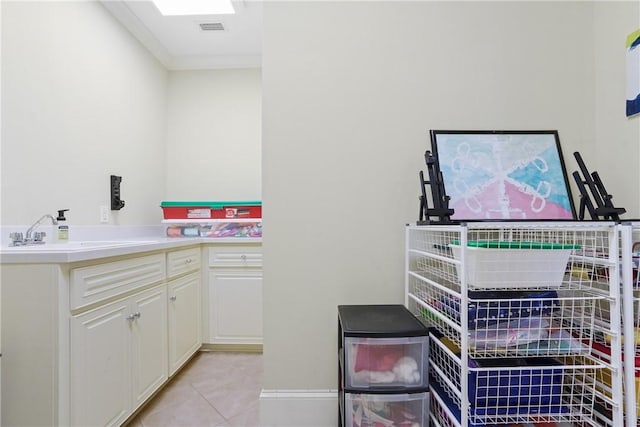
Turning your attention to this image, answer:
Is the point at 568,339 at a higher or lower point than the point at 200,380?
higher

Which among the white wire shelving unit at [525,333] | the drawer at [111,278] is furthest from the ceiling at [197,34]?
the white wire shelving unit at [525,333]

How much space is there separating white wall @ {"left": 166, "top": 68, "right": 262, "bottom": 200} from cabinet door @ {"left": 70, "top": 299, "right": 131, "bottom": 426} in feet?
5.53

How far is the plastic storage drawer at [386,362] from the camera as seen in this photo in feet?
3.84

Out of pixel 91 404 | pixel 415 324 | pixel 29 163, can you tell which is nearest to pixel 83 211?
pixel 29 163

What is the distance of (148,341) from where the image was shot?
174cm

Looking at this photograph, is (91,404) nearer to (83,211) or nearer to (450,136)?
(83,211)

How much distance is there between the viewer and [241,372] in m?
2.19

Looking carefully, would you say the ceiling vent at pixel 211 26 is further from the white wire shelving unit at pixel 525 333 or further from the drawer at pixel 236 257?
the white wire shelving unit at pixel 525 333

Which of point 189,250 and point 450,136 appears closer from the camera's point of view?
point 450,136

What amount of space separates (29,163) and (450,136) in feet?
7.06

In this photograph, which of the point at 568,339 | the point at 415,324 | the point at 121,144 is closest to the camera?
the point at 568,339

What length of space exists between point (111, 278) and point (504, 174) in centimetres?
187

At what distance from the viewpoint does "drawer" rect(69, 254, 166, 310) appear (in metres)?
1.24

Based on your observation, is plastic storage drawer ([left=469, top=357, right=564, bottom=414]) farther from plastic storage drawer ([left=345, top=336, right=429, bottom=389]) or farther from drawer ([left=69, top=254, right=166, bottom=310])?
drawer ([left=69, top=254, right=166, bottom=310])
